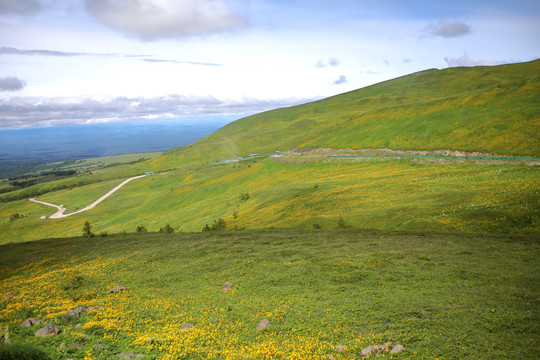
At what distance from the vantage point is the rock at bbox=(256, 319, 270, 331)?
17.8 metres

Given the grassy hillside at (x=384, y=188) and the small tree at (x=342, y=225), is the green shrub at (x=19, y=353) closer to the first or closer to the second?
the small tree at (x=342, y=225)

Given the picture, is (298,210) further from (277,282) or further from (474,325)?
(474,325)

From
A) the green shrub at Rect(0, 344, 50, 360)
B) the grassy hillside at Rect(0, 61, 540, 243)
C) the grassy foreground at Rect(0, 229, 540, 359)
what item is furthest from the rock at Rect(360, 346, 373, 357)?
the grassy hillside at Rect(0, 61, 540, 243)

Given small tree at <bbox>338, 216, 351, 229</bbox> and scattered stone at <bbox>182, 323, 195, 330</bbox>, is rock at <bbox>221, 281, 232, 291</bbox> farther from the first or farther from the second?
small tree at <bbox>338, 216, 351, 229</bbox>

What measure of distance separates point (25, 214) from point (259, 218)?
16104 centimetres

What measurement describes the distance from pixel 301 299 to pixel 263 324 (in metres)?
4.17

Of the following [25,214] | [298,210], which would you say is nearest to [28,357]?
[298,210]

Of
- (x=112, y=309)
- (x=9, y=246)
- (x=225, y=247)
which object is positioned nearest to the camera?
(x=112, y=309)

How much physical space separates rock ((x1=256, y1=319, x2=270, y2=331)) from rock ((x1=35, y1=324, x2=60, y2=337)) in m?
12.2

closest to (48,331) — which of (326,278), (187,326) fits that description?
(187,326)

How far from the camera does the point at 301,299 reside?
21.1m

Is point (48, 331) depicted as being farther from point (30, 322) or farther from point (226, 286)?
point (226, 286)

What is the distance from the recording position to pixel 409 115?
130875 mm

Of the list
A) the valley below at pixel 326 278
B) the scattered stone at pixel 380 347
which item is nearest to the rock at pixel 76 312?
the valley below at pixel 326 278
